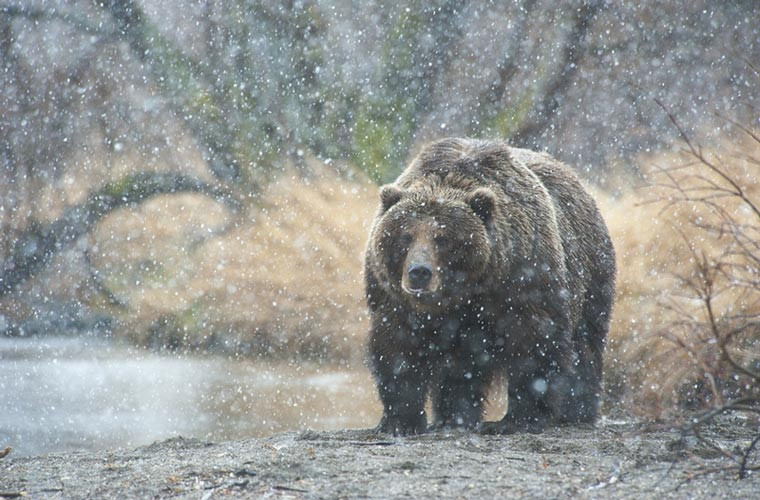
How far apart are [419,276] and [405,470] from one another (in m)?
1.25

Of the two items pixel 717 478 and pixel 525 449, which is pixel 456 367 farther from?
pixel 717 478

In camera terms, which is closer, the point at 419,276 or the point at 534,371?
the point at 419,276

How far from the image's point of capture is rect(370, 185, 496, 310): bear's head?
5023 mm

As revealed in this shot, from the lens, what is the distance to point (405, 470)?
3.84 meters

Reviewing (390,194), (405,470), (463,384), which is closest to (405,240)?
(390,194)

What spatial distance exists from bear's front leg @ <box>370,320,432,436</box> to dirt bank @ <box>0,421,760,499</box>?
34cm

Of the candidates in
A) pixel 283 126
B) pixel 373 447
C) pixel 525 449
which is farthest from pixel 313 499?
pixel 283 126

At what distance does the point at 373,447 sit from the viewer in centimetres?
466

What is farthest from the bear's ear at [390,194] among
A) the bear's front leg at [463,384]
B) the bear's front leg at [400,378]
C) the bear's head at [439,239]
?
the bear's front leg at [463,384]

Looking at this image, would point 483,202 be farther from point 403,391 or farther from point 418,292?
point 403,391

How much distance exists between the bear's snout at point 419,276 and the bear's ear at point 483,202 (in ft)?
1.99

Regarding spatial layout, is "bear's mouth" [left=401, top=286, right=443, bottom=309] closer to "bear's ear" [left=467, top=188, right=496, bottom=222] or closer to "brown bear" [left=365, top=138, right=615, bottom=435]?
"brown bear" [left=365, top=138, right=615, bottom=435]

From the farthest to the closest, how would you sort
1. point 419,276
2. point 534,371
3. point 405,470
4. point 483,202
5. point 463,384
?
point 463,384
point 534,371
point 483,202
point 419,276
point 405,470

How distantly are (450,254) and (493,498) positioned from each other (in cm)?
196
